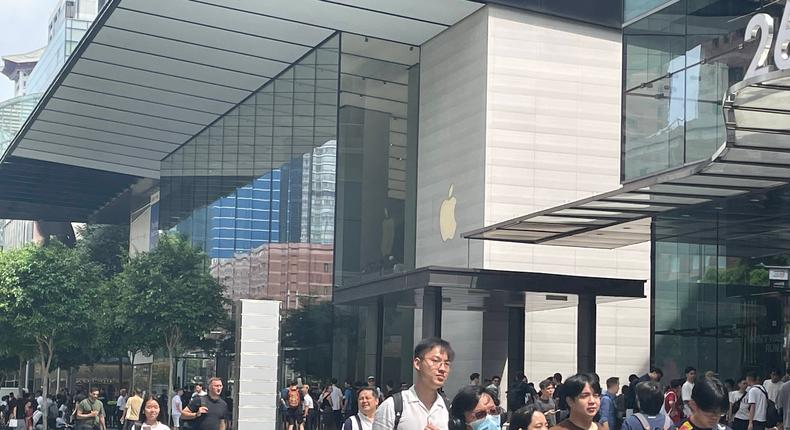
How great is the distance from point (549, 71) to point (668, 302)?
8.75 metres

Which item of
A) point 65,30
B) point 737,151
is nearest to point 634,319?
point 737,151

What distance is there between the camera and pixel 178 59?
37.7 metres

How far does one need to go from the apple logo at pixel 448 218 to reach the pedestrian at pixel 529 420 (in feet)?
79.6

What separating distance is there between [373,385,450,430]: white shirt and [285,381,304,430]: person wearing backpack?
22.1 meters

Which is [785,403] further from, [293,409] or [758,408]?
[293,409]

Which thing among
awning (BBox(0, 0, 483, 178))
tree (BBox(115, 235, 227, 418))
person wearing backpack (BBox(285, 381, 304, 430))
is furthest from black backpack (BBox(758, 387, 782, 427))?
tree (BBox(115, 235, 227, 418))

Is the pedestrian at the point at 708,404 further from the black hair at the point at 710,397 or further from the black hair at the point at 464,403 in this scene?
the black hair at the point at 464,403

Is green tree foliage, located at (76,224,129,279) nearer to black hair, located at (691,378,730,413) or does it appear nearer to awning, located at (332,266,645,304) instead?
awning, located at (332,266,645,304)

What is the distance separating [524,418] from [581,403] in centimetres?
65

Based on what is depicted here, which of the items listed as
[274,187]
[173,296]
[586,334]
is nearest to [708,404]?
[586,334]

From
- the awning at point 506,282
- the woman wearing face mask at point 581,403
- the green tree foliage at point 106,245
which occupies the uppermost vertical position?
the green tree foliage at point 106,245

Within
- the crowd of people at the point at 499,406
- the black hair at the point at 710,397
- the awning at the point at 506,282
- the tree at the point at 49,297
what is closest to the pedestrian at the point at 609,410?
the crowd of people at the point at 499,406

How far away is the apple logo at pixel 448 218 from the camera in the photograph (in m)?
32.2

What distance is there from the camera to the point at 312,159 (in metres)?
36.7
